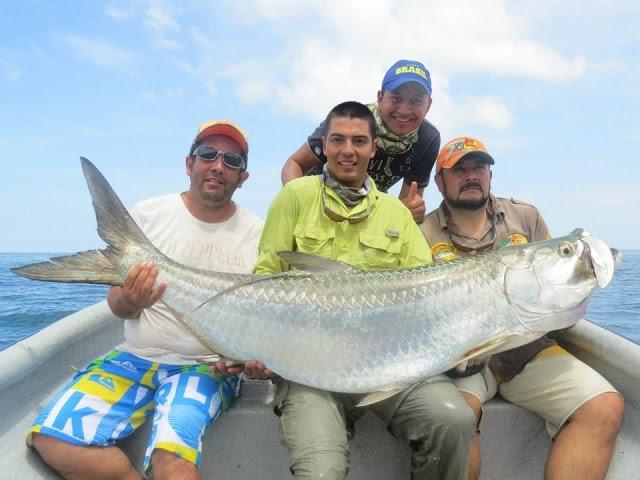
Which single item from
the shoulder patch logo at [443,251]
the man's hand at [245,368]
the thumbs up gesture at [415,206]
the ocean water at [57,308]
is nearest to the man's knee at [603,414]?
the shoulder patch logo at [443,251]

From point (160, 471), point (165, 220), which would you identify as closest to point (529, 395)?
point (160, 471)

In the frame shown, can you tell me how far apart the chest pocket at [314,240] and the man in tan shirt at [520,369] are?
748 millimetres

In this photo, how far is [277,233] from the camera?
10.4 feet

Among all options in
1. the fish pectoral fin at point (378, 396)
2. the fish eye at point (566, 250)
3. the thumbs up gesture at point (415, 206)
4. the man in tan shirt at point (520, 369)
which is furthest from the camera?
the thumbs up gesture at point (415, 206)

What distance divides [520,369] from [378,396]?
1194 millimetres

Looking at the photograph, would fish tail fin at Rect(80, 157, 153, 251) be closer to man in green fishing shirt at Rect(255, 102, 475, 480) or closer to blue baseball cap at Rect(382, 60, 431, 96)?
man in green fishing shirt at Rect(255, 102, 475, 480)

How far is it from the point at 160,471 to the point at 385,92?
3311 millimetres

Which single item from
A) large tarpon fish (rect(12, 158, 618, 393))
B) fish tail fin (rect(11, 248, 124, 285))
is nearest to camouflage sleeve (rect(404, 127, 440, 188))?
large tarpon fish (rect(12, 158, 618, 393))

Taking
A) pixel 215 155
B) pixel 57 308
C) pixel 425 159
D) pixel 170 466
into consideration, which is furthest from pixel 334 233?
pixel 57 308

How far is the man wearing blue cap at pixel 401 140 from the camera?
4309mm

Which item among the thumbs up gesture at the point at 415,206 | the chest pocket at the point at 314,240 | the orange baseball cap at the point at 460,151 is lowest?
the chest pocket at the point at 314,240

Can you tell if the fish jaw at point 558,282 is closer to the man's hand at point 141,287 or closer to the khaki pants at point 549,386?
the khaki pants at point 549,386

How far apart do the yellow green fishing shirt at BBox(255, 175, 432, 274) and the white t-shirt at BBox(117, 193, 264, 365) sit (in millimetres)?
212

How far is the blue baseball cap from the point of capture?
4.28m
